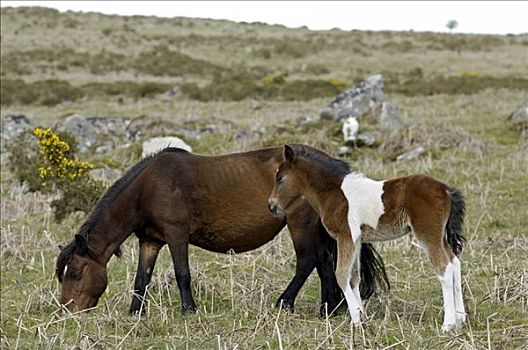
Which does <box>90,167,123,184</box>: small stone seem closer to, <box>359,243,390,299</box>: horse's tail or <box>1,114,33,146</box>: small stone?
<box>1,114,33,146</box>: small stone

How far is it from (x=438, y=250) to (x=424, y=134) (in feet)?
40.2

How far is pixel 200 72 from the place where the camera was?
44.7m

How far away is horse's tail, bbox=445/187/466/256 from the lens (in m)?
6.33

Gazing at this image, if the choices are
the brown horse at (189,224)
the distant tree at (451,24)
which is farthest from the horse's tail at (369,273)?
the distant tree at (451,24)

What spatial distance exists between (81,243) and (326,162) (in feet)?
8.44

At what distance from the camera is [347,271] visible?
650 cm

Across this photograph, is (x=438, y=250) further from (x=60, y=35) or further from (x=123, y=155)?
(x=60, y=35)

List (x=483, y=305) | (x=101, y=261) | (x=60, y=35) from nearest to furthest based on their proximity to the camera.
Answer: (x=483, y=305) → (x=101, y=261) → (x=60, y=35)

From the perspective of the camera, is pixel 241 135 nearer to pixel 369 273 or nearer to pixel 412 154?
pixel 412 154

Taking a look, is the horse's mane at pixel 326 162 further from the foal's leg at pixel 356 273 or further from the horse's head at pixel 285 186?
the foal's leg at pixel 356 273

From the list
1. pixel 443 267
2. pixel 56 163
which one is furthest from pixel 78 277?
pixel 56 163

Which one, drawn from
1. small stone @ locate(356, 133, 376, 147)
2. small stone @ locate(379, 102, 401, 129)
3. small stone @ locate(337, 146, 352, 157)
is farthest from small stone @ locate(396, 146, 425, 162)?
small stone @ locate(379, 102, 401, 129)

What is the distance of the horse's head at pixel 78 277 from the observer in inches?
293

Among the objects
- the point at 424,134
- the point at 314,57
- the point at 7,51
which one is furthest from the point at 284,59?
the point at 424,134
